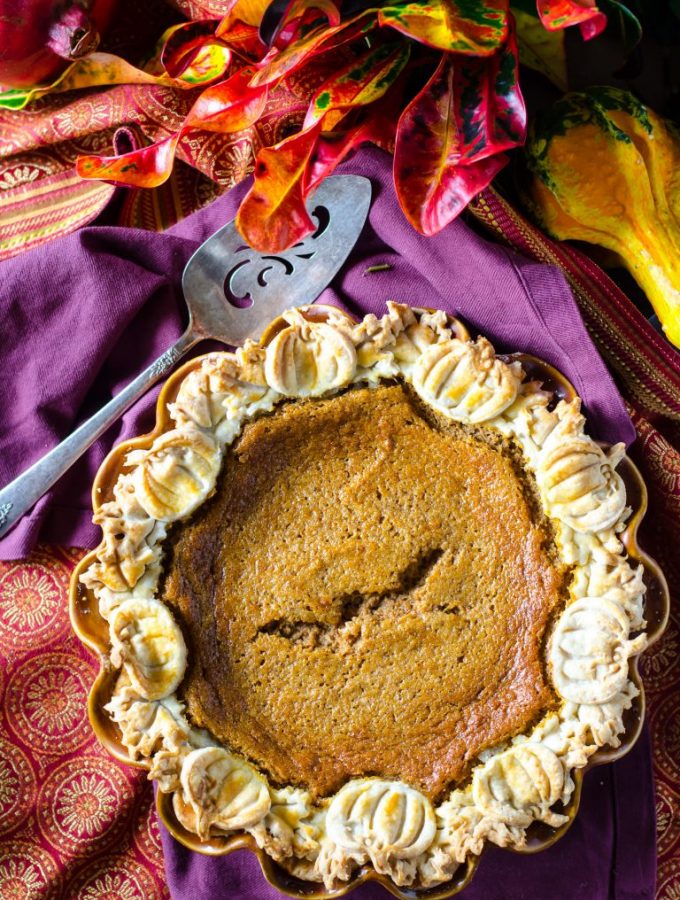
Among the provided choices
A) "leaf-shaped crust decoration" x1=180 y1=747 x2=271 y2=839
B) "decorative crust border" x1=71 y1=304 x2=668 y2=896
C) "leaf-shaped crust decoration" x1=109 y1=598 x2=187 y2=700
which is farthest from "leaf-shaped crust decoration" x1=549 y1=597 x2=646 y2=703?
"leaf-shaped crust decoration" x1=109 y1=598 x2=187 y2=700

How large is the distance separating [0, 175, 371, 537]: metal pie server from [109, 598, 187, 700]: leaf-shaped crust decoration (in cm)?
40

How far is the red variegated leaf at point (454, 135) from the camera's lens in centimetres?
169

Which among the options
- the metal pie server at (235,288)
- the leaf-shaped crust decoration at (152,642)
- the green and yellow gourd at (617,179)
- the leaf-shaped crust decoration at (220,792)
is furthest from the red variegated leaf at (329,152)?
the leaf-shaped crust decoration at (220,792)

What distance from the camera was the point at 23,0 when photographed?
6.28 feet

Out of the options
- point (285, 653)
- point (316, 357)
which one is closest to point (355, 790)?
point (285, 653)

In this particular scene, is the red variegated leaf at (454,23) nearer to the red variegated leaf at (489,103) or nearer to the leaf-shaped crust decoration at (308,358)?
Answer: the red variegated leaf at (489,103)

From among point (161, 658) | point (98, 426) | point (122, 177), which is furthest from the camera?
point (98, 426)

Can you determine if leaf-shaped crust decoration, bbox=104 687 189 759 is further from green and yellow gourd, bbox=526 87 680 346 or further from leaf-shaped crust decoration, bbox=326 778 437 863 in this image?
green and yellow gourd, bbox=526 87 680 346

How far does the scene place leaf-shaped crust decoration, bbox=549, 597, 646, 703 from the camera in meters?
1.72

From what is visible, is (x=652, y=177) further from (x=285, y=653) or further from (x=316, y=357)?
(x=285, y=653)

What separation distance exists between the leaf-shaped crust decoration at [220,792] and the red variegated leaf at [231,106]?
3.80 ft

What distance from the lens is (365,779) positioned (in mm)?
1812

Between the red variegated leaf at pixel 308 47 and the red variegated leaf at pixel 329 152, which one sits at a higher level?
the red variegated leaf at pixel 308 47

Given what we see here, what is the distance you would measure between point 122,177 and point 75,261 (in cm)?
26
